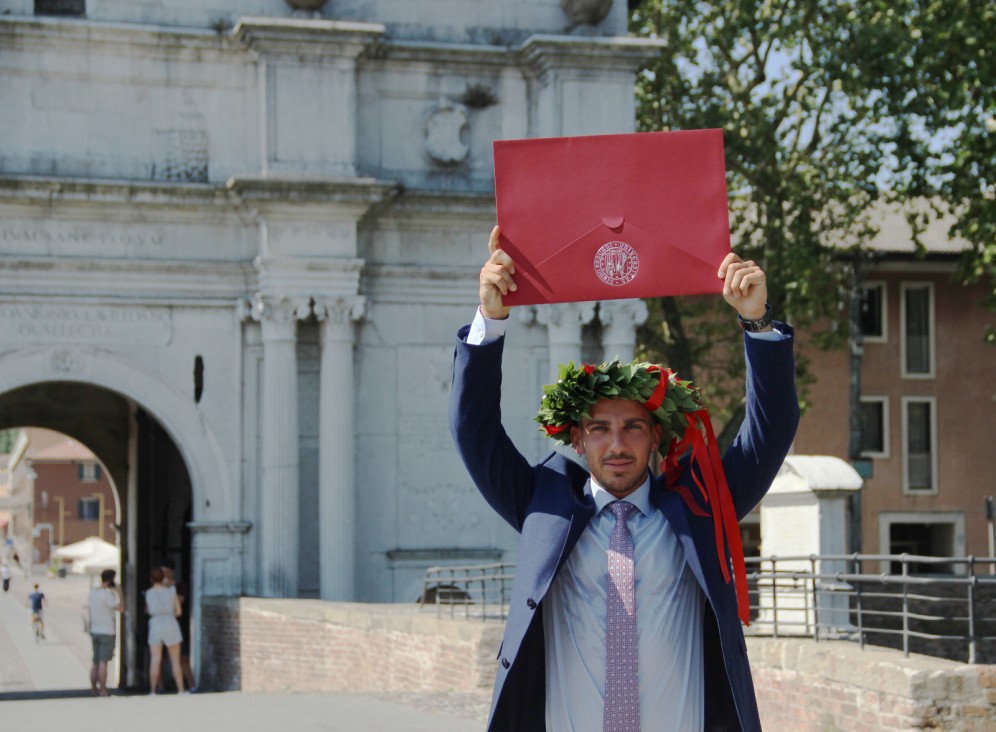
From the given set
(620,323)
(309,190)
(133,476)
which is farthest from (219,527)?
(133,476)

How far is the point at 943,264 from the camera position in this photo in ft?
137

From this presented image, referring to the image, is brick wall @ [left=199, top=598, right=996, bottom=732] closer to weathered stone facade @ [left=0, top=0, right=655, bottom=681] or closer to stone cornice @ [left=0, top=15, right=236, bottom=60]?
weathered stone facade @ [left=0, top=0, right=655, bottom=681]

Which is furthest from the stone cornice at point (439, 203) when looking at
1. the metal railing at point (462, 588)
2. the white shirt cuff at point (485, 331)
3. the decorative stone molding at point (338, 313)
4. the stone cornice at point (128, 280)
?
the white shirt cuff at point (485, 331)

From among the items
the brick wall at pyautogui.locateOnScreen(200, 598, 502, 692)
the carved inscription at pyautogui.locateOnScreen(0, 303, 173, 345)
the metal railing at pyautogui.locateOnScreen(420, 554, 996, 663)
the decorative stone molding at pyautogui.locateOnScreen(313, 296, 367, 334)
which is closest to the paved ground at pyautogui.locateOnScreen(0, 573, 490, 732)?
the brick wall at pyautogui.locateOnScreen(200, 598, 502, 692)

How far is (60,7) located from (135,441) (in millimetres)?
8165

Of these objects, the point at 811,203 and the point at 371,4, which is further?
the point at 811,203

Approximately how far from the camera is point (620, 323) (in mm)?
22406

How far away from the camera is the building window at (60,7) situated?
21422mm

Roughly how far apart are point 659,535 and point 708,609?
0.27 m

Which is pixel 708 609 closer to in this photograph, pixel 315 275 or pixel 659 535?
pixel 659 535

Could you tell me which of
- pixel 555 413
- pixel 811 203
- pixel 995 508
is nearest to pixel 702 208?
pixel 555 413

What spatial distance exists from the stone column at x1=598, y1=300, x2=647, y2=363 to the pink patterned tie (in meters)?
17.0

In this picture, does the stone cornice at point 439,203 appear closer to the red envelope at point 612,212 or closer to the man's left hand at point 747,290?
the red envelope at point 612,212

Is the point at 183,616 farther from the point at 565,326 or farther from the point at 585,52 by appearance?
the point at 585,52
